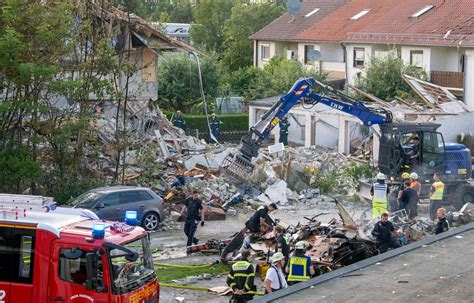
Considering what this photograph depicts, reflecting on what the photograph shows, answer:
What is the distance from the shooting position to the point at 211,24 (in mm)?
71375

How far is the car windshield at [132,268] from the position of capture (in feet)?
44.2

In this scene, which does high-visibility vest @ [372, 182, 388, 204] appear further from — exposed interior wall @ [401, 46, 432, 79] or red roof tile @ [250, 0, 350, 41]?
red roof tile @ [250, 0, 350, 41]

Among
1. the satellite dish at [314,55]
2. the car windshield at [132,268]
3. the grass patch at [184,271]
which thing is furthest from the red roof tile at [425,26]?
the car windshield at [132,268]

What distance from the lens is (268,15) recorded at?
67500 mm

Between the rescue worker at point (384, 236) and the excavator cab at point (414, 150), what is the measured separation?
9.10m

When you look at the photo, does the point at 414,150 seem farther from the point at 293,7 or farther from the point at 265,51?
the point at 293,7

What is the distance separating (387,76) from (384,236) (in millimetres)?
25228

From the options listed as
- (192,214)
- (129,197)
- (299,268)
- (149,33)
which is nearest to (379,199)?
(192,214)

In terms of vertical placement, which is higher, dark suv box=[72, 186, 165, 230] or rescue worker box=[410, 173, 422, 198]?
rescue worker box=[410, 173, 422, 198]

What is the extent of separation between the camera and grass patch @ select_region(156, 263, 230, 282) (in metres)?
19.3

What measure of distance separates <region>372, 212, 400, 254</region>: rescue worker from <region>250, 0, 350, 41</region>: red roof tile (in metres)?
38.1

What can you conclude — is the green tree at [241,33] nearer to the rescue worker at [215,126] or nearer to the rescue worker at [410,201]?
the rescue worker at [215,126]

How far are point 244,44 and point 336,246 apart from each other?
47.8 metres

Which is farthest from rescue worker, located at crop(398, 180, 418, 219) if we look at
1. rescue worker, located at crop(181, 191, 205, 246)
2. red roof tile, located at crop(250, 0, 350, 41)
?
red roof tile, located at crop(250, 0, 350, 41)
